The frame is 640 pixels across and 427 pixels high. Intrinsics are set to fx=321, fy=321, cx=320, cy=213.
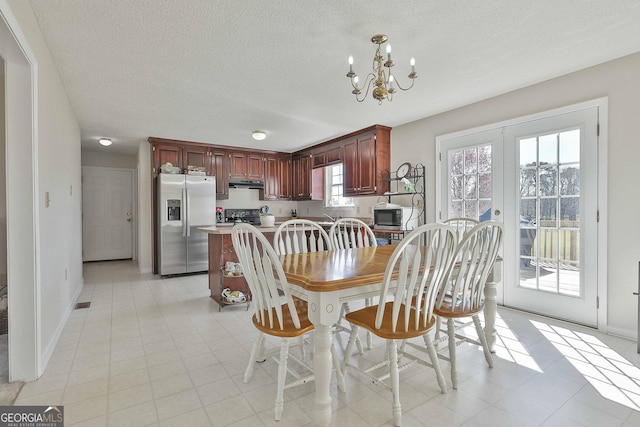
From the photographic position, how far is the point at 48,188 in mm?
2391

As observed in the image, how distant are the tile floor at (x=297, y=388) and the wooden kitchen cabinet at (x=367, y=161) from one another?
246cm

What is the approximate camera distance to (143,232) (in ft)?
18.0

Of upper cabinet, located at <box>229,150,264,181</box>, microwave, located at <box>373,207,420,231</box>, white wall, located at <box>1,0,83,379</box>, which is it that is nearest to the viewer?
white wall, located at <box>1,0,83,379</box>

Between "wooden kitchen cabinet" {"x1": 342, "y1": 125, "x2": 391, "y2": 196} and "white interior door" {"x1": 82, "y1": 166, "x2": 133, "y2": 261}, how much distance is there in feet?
15.6

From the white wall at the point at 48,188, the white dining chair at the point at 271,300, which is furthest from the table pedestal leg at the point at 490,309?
the white wall at the point at 48,188

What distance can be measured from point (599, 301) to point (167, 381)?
135 inches

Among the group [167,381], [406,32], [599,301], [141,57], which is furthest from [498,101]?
[167,381]

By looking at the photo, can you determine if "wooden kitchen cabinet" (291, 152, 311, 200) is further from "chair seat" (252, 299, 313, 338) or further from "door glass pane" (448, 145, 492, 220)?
"chair seat" (252, 299, 313, 338)

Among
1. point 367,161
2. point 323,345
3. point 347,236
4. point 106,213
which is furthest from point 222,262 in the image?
point 106,213

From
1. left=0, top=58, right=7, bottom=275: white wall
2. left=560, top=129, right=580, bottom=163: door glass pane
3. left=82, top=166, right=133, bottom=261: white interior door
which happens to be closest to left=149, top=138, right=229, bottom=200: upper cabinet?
left=82, top=166, right=133, bottom=261: white interior door

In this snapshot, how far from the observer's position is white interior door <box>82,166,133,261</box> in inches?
252

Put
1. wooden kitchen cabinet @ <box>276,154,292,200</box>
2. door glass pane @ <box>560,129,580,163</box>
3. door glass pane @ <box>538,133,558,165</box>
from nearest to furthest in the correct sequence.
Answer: door glass pane @ <box>560,129,580,163</box>, door glass pane @ <box>538,133,558,165</box>, wooden kitchen cabinet @ <box>276,154,292,200</box>

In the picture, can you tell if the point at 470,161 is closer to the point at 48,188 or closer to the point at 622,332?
the point at 622,332

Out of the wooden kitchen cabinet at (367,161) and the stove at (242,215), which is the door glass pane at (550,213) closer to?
the wooden kitchen cabinet at (367,161)
